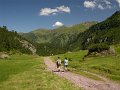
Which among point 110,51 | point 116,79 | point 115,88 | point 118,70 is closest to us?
point 115,88

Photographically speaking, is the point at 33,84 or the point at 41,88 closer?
the point at 41,88

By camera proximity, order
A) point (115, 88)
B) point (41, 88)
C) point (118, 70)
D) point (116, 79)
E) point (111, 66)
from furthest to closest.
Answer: point (111, 66), point (118, 70), point (116, 79), point (115, 88), point (41, 88)

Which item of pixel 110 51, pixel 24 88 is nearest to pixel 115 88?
pixel 24 88

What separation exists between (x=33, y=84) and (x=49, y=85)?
2549 mm

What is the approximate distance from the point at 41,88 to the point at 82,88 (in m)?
5.51

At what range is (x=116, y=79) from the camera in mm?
53719

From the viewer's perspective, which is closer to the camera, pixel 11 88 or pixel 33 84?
pixel 11 88

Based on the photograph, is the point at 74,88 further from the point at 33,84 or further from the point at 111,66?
the point at 111,66

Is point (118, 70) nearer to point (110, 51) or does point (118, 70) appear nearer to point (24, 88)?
point (24, 88)

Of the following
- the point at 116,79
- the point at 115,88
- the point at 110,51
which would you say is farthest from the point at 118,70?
the point at 110,51

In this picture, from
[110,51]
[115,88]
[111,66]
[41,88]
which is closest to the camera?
[41,88]

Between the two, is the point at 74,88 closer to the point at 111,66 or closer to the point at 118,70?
the point at 118,70

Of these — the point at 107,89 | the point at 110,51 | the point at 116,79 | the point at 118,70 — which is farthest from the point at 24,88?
the point at 110,51

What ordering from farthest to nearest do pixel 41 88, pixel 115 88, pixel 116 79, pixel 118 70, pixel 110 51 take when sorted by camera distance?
pixel 110 51, pixel 118 70, pixel 116 79, pixel 115 88, pixel 41 88
